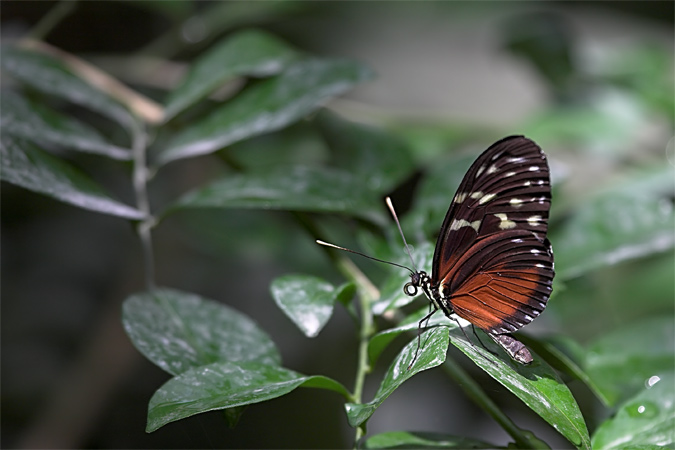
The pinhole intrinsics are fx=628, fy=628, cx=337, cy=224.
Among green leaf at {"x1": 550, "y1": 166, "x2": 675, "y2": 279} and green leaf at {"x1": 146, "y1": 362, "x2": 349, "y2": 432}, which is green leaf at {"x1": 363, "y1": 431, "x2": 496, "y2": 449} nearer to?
green leaf at {"x1": 146, "y1": 362, "x2": 349, "y2": 432}

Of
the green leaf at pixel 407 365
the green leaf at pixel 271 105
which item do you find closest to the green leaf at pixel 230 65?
the green leaf at pixel 271 105

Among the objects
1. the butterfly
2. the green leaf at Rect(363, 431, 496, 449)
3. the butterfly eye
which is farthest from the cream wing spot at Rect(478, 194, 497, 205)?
the green leaf at Rect(363, 431, 496, 449)

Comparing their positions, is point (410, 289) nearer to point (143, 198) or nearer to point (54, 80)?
point (143, 198)

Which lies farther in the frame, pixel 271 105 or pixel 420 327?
pixel 271 105

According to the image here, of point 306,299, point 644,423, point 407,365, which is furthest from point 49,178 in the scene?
point 644,423

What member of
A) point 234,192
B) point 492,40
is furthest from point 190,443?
point 492,40

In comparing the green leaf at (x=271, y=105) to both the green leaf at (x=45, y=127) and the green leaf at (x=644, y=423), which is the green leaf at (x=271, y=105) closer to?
the green leaf at (x=45, y=127)

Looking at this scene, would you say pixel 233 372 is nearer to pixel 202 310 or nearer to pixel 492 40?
pixel 202 310
